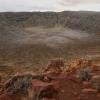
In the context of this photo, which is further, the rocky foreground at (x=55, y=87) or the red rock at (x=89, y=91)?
the red rock at (x=89, y=91)

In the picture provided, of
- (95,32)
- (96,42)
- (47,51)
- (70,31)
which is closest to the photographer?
(47,51)

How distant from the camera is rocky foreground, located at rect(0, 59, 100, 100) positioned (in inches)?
395

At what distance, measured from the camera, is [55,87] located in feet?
34.6

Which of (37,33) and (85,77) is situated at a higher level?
(85,77)

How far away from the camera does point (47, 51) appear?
6081 cm

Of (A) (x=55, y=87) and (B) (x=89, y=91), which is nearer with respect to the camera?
(B) (x=89, y=91)

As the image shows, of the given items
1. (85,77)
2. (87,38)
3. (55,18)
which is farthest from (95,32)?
(85,77)

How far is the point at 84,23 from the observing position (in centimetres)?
9525

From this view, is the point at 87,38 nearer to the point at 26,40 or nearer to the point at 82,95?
the point at 26,40

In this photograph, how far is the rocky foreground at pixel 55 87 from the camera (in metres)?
10.0

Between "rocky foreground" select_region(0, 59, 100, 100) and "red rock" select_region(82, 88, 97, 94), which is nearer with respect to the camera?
"rocky foreground" select_region(0, 59, 100, 100)

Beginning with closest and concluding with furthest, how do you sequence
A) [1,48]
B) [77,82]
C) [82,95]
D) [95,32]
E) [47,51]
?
[82,95] → [77,82] → [47,51] → [1,48] → [95,32]

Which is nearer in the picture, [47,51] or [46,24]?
[47,51]

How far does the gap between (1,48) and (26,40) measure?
45.1 feet
